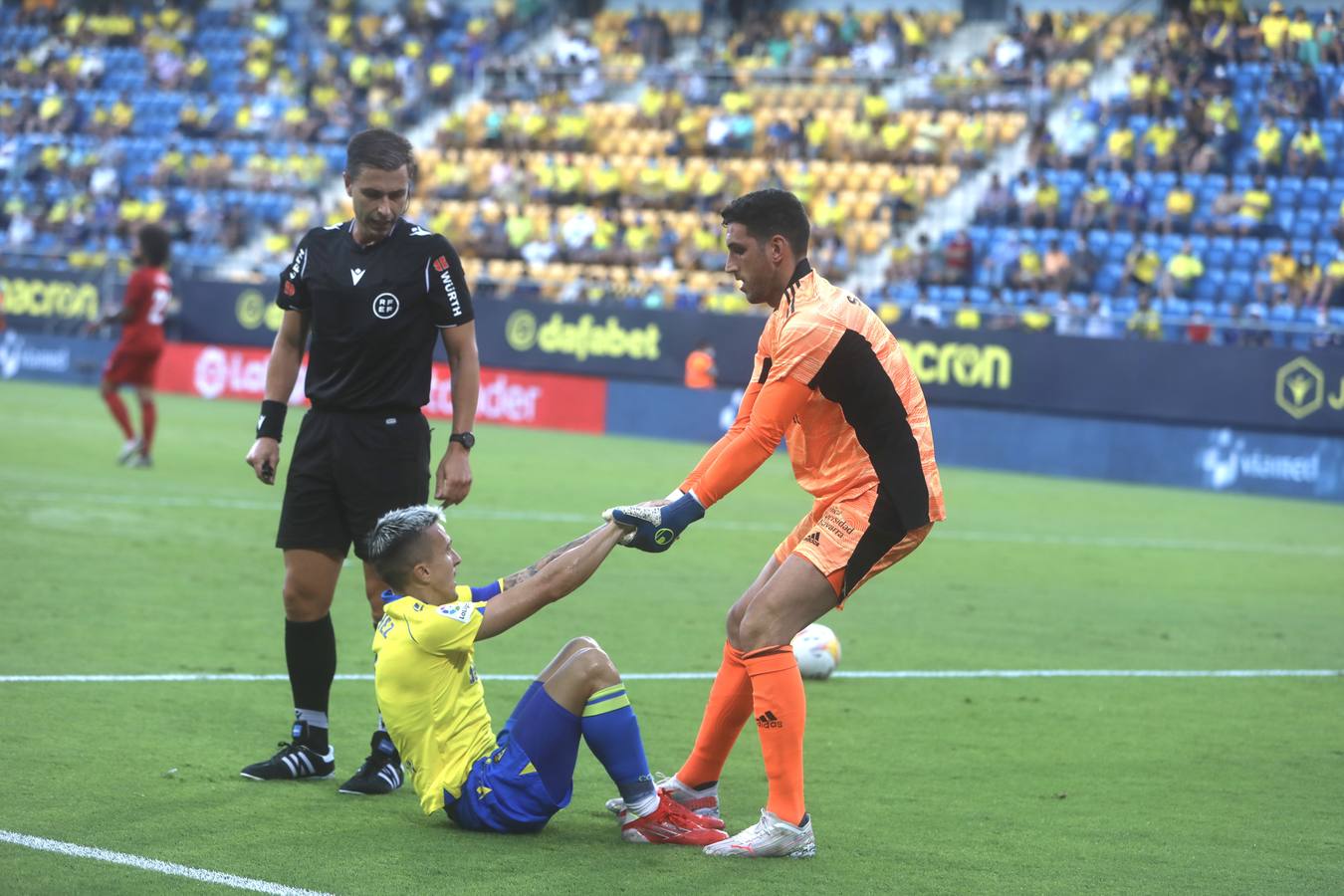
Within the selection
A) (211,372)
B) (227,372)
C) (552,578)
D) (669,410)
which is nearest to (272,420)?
(552,578)

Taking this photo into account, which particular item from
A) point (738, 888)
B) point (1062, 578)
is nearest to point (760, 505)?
point (1062, 578)

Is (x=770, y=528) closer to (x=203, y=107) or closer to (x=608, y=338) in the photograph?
(x=608, y=338)

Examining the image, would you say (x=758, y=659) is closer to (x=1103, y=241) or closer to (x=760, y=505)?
(x=760, y=505)

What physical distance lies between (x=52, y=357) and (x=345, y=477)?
92.7 feet

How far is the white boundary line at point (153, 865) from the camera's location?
499 centimetres

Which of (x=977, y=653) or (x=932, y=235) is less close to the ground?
(x=932, y=235)

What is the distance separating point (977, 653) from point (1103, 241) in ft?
56.8

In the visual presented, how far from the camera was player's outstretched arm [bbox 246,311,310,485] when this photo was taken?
661cm

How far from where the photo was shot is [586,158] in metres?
33.0

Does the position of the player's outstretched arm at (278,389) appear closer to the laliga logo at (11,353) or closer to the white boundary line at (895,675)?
the white boundary line at (895,675)

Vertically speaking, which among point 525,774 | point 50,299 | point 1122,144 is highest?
point 1122,144

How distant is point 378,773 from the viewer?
642 centimetres

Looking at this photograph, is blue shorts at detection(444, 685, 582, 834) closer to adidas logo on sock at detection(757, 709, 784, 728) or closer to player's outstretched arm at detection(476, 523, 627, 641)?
player's outstretched arm at detection(476, 523, 627, 641)

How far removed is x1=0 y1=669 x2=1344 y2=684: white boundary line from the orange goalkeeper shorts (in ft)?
10.5
